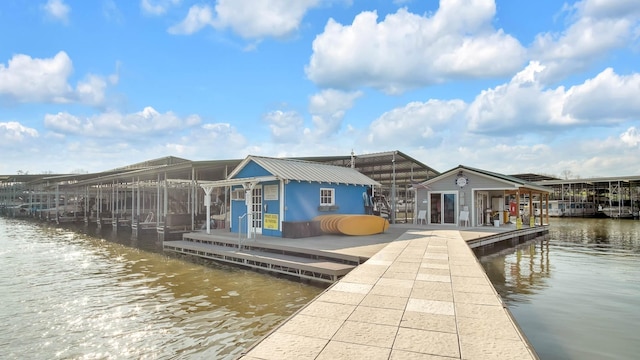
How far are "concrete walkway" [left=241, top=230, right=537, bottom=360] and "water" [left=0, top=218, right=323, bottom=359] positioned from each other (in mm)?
1535

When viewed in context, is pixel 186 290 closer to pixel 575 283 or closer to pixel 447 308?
pixel 447 308

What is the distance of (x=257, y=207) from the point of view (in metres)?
15.2

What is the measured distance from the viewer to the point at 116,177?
24297 mm

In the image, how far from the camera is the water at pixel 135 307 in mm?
5305

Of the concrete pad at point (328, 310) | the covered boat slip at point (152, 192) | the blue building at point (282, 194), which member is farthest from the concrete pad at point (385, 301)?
the covered boat slip at point (152, 192)

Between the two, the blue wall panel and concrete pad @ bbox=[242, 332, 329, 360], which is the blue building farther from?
concrete pad @ bbox=[242, 332, 329, 360]

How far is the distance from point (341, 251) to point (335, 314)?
5.33m

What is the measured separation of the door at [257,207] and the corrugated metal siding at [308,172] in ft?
3.85

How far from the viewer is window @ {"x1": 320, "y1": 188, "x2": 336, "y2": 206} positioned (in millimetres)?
15539

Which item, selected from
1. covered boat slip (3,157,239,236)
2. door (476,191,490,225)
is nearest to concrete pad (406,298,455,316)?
covered boat slip (3,157,239,236)

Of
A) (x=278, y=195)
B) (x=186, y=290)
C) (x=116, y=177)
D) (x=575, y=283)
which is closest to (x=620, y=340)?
(x=575, y=283)

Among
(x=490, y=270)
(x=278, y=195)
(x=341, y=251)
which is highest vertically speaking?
(x=278, y=195)

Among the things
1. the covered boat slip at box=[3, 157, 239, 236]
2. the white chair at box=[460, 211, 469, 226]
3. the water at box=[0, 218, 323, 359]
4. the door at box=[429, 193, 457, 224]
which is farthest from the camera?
the door at box=[429, 193, 457, 224]

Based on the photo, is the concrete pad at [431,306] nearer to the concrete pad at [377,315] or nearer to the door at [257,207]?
the concrete pad at [377,315]
